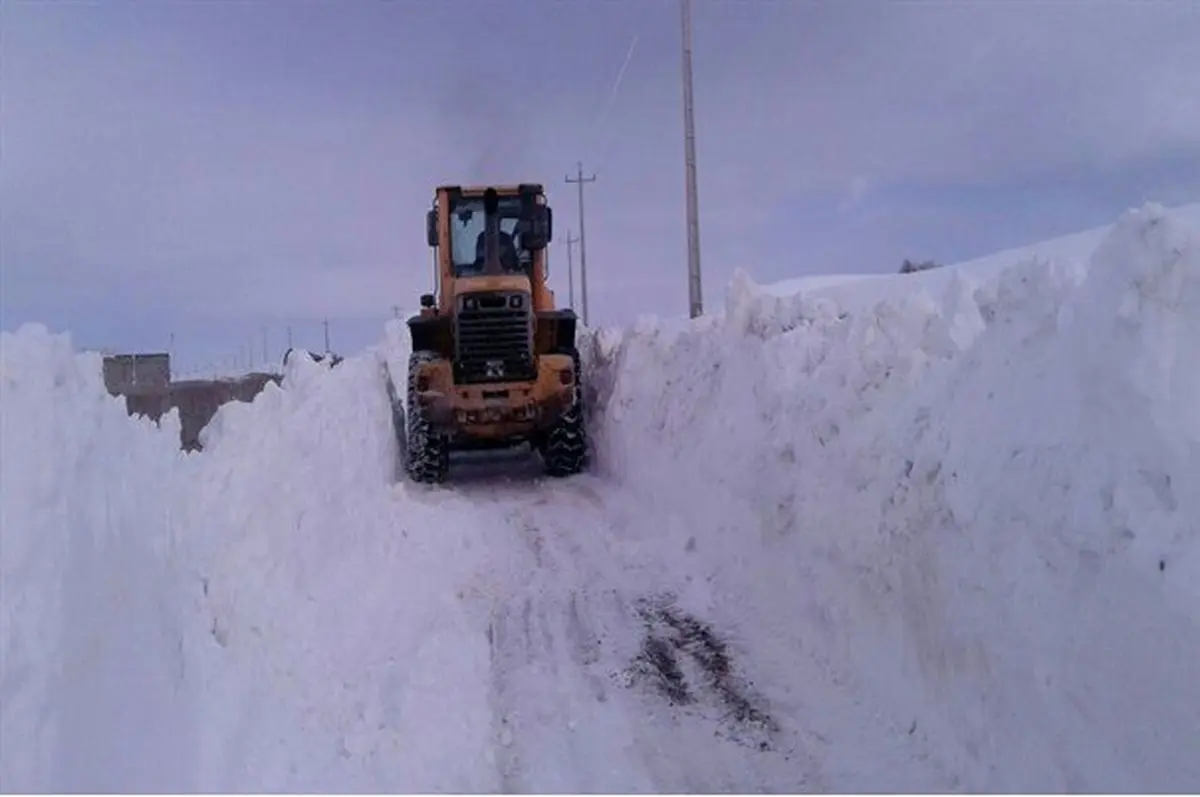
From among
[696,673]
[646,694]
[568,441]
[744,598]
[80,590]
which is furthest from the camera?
[568,441]

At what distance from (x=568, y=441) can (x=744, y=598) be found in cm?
646

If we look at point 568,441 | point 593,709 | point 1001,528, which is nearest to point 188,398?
point 593,709

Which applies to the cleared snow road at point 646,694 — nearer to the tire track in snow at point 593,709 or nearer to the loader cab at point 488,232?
the tire track in snow at point 593,709

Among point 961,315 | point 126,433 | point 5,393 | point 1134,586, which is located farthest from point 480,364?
point 1134,586

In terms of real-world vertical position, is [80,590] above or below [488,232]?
below

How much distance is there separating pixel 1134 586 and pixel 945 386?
7.75 feet

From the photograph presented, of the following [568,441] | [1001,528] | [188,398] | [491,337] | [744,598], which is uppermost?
[491,337]

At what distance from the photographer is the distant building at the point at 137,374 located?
217 inches

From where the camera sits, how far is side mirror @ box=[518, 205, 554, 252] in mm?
14210

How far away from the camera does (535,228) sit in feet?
46.6

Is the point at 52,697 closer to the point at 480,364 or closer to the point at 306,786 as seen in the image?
the point at 306,786

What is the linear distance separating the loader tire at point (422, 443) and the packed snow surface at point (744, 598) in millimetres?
4325

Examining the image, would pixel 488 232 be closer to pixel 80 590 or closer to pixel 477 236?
pixel 477 236

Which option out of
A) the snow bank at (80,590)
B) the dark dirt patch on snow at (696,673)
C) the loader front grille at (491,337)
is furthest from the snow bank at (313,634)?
the loader front grille at (491,337)
